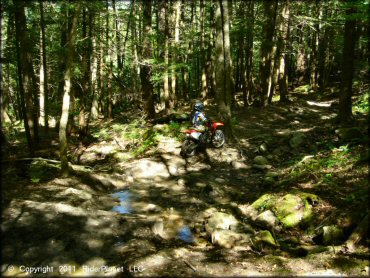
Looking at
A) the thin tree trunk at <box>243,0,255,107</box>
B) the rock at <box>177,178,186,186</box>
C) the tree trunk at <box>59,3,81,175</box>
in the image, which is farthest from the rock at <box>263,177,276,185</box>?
the thin tree trunk at <box>243,0,255,107</box>

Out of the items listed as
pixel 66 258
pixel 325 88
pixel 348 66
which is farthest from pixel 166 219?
pixel 325 88

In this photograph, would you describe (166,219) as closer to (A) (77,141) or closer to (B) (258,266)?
(B) (258,266)

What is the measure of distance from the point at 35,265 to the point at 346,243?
479 cm

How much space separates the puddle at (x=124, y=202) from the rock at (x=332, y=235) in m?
4.35

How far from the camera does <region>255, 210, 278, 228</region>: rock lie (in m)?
6.64

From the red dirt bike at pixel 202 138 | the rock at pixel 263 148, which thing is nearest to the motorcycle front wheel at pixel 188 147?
the red dirt bike at pixel 202 138

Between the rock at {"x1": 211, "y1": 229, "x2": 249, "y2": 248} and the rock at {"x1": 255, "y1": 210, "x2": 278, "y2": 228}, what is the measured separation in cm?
99

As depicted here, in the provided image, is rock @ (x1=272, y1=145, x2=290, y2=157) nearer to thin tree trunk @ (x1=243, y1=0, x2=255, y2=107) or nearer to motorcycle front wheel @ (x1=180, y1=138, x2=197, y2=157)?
motorcycle front wheel @ (x1=180, y1=138, x2=197, y2=157)

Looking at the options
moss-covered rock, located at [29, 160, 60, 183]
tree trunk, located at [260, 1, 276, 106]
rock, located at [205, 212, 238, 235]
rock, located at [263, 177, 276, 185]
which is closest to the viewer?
rock, located at [205, 212, 238, 235]

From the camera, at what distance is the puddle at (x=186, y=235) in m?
6.07

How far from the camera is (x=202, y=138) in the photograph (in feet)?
39.6

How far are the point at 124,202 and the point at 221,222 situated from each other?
9.74ft

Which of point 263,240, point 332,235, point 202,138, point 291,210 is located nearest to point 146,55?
point 202,138

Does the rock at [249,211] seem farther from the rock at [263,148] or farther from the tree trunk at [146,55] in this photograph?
the tree trunk at [146,55]
